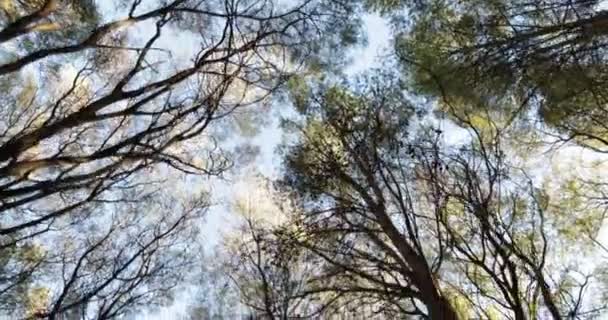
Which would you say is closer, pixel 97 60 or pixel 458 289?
pixel 97 60

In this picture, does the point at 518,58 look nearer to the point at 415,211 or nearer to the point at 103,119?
the point at 415,211

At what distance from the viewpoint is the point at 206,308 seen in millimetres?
7430

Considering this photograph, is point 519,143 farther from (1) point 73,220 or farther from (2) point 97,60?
(1) point 73,220

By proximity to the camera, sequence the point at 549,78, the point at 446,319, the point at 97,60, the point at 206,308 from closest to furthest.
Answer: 1. the point at 446,319
2. the point at 549,78
3. the point at 97,60
4. the point at 206,308

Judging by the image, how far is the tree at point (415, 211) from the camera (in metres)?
4.56

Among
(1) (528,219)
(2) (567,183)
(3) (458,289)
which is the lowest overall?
(3) (458,289)

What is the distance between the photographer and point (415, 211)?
5254 mm

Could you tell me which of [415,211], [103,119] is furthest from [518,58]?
[103,119]

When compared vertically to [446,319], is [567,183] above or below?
above

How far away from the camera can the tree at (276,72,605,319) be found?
4.56m

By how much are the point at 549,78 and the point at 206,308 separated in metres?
4.73

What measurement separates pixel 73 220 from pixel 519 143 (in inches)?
168

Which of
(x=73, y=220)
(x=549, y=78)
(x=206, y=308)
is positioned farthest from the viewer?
(x=206, y=308)

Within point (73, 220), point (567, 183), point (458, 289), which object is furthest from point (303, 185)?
point (567, 183)
